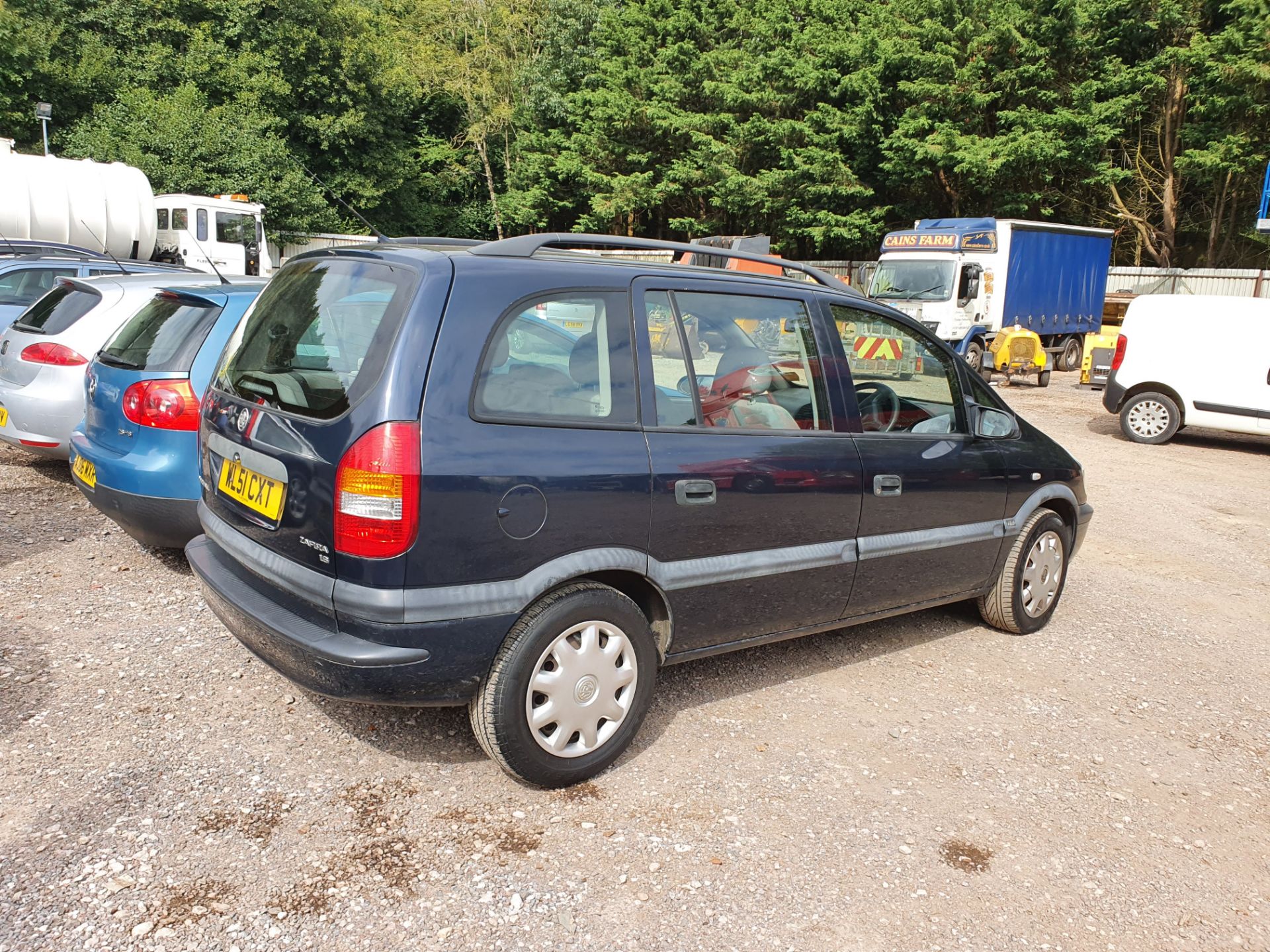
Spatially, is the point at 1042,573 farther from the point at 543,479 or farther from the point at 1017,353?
the point at 1017,353

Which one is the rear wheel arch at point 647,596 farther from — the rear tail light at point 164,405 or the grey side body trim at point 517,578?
the rear tail light at point 164,405

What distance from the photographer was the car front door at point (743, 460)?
3.54 m

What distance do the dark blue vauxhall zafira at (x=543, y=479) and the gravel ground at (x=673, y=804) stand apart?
40cm

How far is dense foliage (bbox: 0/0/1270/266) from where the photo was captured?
83.9 feet

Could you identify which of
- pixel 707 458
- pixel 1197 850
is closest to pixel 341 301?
pixel 707 458

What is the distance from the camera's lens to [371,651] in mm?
2959

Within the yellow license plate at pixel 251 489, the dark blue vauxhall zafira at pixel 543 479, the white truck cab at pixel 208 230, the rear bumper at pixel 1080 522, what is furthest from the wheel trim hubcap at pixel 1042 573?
the white truck cab at pixel 208 230

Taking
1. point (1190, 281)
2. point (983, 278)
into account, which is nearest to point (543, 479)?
point (983, 278)

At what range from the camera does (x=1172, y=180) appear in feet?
88.0

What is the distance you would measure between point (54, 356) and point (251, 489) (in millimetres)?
3852

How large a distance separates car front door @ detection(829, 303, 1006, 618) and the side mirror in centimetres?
6

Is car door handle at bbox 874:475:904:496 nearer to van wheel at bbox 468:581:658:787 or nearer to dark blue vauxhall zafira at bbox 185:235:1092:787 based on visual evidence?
dark blue vauxhall zafira at bbox 185:235:1092:787

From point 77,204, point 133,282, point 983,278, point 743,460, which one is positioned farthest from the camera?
point 77,204

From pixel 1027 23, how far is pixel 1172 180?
5.97 m
